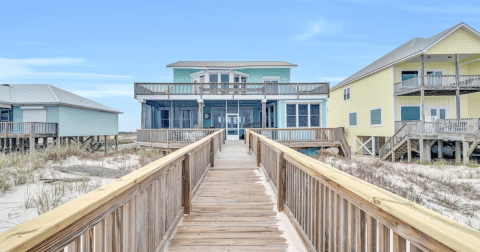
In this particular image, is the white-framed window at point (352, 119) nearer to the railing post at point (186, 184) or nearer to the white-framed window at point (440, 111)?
the white-framed window at point (440, 111)

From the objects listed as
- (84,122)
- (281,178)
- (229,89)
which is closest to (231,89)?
(229,89)

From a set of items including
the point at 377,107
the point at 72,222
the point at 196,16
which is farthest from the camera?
the point at 196,16

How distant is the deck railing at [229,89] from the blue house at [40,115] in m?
9.60

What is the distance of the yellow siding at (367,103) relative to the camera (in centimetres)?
1948

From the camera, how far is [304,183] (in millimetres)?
3049

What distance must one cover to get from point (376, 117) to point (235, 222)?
20959mm

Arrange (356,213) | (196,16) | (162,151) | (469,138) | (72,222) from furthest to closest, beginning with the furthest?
(196,16) < (162,151) < (469,138) < (356,213) < (72,222)

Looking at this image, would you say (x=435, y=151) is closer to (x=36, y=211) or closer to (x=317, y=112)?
(x=317, y=112)

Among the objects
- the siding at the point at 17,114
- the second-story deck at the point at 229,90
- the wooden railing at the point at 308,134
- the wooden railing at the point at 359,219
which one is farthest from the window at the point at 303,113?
the siding at the point at 17,114

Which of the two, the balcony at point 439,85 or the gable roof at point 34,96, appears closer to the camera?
the balcony at point 439,85

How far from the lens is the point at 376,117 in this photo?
20.8 meters

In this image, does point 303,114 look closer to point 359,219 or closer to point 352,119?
point 352,119

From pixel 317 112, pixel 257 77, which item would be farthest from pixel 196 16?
pixel 317 112

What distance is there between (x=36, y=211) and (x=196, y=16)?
238 feet
